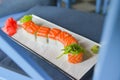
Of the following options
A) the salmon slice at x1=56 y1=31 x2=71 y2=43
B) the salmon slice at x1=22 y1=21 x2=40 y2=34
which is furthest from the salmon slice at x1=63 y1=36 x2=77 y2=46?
the salmon slice at x1=22 y1=21 x2=40 y2=34

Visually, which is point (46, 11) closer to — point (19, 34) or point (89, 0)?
point (19, 34)

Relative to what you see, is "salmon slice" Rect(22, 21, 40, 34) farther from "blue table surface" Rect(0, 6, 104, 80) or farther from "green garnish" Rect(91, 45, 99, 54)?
"green garnish" Rect(91, 45, 99, 54)

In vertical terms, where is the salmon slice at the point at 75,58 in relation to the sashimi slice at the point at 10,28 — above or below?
below

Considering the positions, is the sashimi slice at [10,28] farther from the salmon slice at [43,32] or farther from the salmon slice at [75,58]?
the salmon slice at [75,58]

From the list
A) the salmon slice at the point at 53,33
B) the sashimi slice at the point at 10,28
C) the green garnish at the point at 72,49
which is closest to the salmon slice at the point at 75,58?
the green garnish at the point at 72,49

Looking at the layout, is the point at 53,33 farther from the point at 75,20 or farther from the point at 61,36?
the point at 75,20

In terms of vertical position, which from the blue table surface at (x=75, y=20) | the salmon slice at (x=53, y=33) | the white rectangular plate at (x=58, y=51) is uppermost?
the salmon slice at (x=53, y=33)
